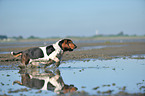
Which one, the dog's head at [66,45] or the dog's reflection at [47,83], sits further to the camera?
the dog's head at [66,45]

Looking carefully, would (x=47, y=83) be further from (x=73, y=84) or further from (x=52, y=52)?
(x=52, y=52)

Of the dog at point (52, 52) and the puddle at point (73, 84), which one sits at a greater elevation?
the dog at point (52, 52)

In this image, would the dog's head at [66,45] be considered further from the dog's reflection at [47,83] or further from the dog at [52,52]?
the dog's reflection at [47,83]

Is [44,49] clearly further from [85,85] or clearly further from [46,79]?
[85,85]

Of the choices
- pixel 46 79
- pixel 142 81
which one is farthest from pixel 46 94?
pixel 142 81

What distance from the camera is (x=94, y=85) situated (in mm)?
10680

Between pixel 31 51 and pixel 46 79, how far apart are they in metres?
3.47

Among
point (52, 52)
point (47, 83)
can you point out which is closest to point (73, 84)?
point (47, 83)

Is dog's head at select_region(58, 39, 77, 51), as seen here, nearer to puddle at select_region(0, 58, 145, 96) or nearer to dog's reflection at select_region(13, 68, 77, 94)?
puddle at select_region(0, 58, 145, 96)

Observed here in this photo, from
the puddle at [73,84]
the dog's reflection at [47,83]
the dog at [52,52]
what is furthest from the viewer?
the dog at [52,52]

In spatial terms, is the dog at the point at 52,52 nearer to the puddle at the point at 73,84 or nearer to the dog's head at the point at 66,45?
the dog's head at the point at 66,45

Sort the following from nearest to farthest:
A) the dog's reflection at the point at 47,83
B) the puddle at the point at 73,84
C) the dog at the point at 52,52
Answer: the puddle at the point at 73,84, the dog's reflection at the point at 47,83, the dog at the point at 52,52

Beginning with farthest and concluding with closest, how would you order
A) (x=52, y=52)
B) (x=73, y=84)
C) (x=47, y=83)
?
(x=52, y=52), (x=47, y=83), (x=73, y=84)

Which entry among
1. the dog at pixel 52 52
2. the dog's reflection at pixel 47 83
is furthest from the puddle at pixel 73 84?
the dog at pixel 52 52
